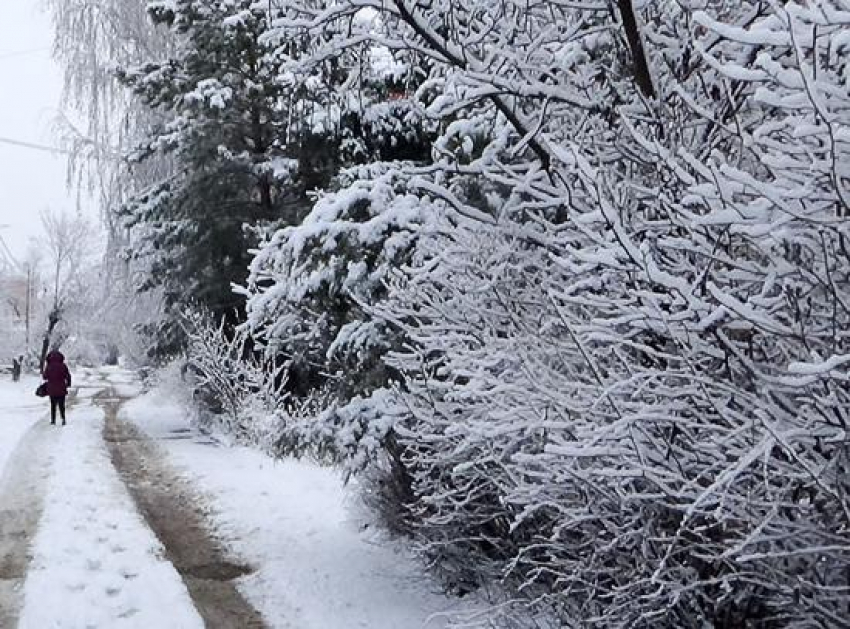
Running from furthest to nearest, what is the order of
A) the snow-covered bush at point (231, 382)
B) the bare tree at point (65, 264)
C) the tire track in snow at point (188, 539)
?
1. the bare tree at point (65, 264)
2. the snow-covered bush at point (231, 382)
3. the tire track in snow at point (188, 539)

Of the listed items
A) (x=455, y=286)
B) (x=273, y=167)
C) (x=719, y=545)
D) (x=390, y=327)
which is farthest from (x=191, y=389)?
(x=719, y=545)

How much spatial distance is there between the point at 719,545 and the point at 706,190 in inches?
49.3

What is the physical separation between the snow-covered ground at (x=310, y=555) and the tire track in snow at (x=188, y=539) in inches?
5.5

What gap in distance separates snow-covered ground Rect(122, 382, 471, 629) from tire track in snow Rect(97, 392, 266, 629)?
0.14 meters

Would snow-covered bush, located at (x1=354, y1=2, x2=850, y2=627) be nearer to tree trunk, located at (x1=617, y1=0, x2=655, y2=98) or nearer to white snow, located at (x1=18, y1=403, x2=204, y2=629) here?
tree trunk, located at (x1=617, y1=0, x2=655, y2=98)

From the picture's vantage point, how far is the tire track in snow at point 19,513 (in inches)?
238

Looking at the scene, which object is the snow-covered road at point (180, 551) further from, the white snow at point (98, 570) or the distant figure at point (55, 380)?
the distant figure at point (55, 380)

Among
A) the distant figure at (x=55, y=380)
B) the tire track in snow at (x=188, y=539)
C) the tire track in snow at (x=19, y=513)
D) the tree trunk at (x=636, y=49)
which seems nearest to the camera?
the tree trunk at (x=636, y=49)

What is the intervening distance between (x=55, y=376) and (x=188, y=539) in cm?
1171

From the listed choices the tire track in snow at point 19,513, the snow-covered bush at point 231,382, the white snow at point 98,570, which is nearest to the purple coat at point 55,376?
the snow-covered bush at point 231,382

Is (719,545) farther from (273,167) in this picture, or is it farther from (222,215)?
(222,215)

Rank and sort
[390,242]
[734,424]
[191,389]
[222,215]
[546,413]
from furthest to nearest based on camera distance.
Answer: [191,389]
[222,215]
[390,242]
[546,413]
[734,424]

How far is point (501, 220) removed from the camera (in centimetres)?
407

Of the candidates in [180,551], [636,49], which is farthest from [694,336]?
[180,551]
